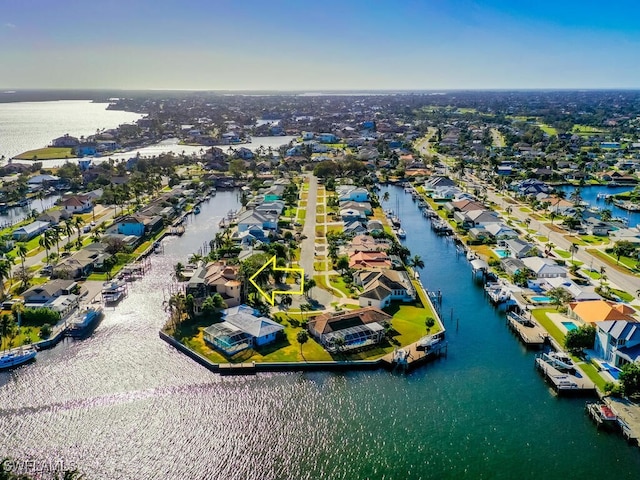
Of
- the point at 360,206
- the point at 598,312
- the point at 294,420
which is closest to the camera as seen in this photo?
the point at 294,420

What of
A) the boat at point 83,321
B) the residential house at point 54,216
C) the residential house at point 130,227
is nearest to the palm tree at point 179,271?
the boat at point 83,321

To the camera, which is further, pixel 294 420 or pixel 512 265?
pixel 512 265

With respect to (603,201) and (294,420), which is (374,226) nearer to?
(294,420)

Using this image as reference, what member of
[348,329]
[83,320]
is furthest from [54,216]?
[348,329]

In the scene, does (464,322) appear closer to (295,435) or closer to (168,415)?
(295,435)

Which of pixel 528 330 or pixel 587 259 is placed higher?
pixel 587 259

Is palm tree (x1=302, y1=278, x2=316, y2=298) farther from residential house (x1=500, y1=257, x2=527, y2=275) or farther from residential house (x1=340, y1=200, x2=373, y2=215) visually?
residential house (x1=340, y1=200, x2=373, y2=215)

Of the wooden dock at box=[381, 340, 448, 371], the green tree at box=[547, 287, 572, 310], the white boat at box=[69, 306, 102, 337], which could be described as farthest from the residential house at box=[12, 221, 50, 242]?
the green tree at box=[547, 287, 572, 310]

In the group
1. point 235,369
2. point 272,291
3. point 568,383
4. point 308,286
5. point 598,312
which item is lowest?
point 235,369
